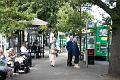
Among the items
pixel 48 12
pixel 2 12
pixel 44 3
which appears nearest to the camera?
pixel 2 12

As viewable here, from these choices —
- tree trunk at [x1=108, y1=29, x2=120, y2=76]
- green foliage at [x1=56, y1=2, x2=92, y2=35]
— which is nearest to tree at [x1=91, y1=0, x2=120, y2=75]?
tree trunk at [x1=108, y1=29, x2=120, y2=76]

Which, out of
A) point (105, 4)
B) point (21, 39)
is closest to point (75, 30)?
point (21, 39)

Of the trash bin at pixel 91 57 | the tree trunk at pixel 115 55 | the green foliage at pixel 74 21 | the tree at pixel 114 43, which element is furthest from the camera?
the green foliage at pixel 74 21

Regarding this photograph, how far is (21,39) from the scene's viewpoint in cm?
3356

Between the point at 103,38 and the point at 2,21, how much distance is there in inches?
625

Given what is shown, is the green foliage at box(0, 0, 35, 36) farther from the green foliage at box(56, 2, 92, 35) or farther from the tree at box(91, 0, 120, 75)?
the green foliage at box(56, 2, 92, 35)

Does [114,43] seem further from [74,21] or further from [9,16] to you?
[74,21]

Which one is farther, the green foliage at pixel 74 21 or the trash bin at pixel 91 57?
the green foliage at pixel 74 21

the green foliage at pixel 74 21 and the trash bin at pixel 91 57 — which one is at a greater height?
the green foliage at pixel 74 21

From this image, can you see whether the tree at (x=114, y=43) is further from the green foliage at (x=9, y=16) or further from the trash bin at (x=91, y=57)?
the trash bin at (x=91, y=57)

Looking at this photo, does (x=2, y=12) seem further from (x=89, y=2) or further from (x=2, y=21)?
(x=89, y=2)

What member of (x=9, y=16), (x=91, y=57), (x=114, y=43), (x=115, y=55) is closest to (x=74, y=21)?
(x=91, y=57)

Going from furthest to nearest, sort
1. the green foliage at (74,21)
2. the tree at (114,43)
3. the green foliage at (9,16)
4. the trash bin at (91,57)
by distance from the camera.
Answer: the green foliage at (74,21)
the trash bin at (91,57)
the tree at (114,43)
the green foliage at (9,16)

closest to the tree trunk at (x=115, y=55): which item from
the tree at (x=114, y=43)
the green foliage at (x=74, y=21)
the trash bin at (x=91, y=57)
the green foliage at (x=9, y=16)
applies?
the tree at (x=114, y=43)
